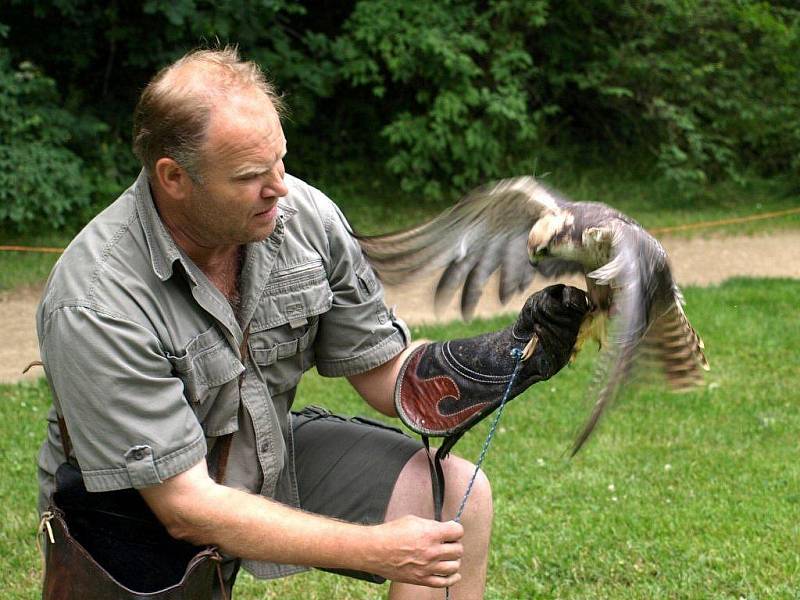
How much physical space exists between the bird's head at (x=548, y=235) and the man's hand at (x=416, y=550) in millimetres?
586

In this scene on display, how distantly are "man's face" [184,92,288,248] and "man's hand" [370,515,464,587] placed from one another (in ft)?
1.94

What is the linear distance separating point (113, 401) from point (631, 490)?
2.23 meters

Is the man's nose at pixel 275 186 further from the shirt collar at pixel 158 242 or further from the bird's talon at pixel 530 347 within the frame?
the bird's talon at pixel 530 347

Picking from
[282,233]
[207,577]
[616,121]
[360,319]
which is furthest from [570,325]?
[616,121]

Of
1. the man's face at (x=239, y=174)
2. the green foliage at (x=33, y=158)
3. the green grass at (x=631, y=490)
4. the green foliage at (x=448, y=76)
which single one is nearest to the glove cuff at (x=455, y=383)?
the man's face at (x=239, y=174)

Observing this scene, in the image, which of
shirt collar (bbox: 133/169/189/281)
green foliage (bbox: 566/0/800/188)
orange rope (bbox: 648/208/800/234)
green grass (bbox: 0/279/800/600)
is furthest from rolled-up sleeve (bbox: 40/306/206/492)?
green foliage (bbox: 566/0/800/188)

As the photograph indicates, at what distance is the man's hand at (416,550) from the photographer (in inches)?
75.3

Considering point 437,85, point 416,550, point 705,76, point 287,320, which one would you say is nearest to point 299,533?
point 416,550

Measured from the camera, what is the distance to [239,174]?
1943mm

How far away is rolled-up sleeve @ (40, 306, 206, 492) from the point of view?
1877 millimetres

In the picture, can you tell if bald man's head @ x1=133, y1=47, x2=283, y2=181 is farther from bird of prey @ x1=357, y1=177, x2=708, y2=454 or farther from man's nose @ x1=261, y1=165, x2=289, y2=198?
bird of prey @ x1=357, y1=177, x2=708, y2=454

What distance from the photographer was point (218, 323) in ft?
6.81

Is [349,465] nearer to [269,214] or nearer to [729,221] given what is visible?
[269,214]

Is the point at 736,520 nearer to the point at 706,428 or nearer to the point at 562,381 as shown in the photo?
the point at 706,428
